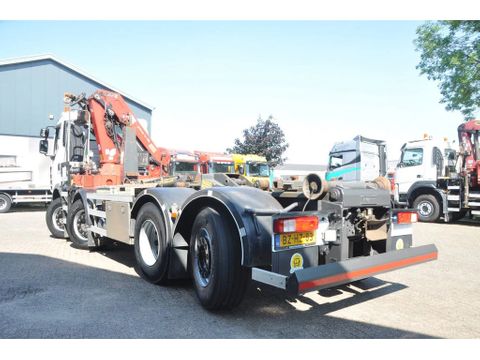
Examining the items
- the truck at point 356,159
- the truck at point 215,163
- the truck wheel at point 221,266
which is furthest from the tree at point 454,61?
the truck wheel at point 221,266

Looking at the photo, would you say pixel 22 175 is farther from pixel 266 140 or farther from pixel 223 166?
pixel 266 140

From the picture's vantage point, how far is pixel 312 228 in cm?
345

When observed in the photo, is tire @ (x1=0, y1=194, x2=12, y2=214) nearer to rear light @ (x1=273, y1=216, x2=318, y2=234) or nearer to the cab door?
the cab door

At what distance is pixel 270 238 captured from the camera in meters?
3.52

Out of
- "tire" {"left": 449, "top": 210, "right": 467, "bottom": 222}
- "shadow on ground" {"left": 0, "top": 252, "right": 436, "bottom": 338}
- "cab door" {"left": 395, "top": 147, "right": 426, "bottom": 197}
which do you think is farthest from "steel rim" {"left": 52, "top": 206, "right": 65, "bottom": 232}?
"tire" {"left": 449, "top": 210, "right": 467, "bottom": 222}

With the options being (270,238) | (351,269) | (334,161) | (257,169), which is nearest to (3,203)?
(257,169)

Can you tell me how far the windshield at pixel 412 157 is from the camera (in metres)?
13.8

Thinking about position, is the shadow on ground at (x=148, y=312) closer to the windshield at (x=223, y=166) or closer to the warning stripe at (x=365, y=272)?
the warning stripe at (x=365, y=272)

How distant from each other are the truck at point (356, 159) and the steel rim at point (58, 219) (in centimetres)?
1023

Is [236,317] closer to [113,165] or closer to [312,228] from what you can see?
[312,228]

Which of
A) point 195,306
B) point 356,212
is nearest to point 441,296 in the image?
point 356,212

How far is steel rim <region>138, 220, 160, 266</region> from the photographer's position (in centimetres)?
510

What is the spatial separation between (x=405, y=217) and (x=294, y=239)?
1.79m

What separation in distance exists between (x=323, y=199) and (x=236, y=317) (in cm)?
144
